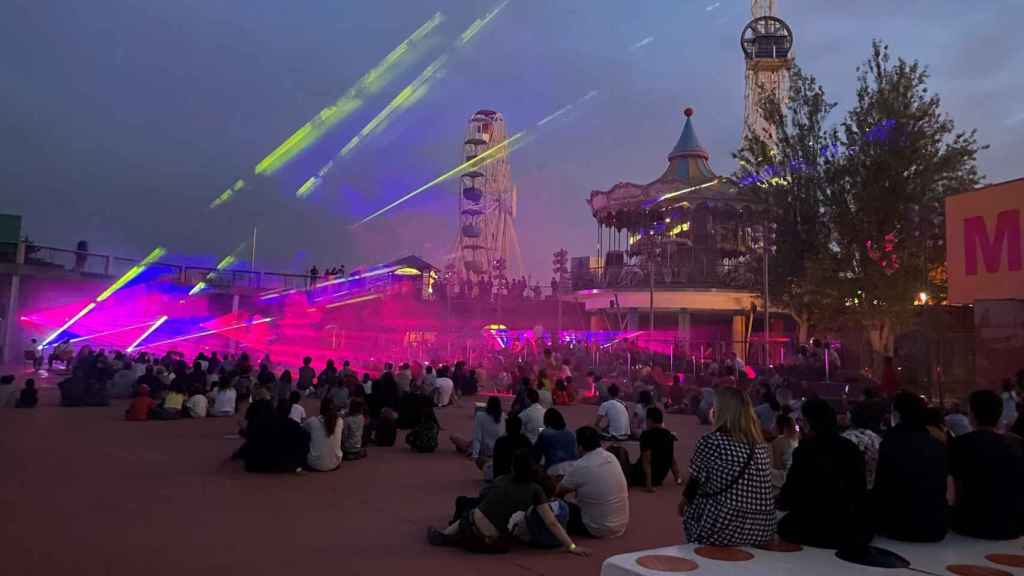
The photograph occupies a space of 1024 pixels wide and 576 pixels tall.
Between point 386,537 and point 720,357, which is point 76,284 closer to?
point 720,357

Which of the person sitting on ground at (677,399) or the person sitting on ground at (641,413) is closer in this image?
the person sitting on ground at (641,413)

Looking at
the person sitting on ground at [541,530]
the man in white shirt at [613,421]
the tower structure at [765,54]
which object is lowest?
the person sitting on ground at [541,530]

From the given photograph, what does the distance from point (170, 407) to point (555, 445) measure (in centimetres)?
1149

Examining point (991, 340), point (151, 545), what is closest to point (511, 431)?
point (151, 545)

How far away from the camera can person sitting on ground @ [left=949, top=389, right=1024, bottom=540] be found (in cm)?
507

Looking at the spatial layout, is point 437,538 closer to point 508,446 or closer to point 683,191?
→ point 508,446

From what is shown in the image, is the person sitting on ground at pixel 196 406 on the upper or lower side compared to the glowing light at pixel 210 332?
lower

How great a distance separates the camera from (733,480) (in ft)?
15.4

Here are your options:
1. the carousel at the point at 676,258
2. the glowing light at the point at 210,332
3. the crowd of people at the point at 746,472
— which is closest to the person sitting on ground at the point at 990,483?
the crowd of people at the point at 746,472

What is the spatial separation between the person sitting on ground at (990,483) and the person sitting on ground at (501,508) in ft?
9.84

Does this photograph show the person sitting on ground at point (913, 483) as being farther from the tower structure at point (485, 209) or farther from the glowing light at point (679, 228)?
the tower structure at point (485, 209)

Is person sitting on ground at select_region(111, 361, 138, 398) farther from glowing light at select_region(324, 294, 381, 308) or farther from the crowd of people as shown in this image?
glowing light at select_region(324, 294, 381, 308)

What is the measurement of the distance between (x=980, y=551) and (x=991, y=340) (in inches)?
555

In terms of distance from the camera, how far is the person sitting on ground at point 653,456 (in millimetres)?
8867
